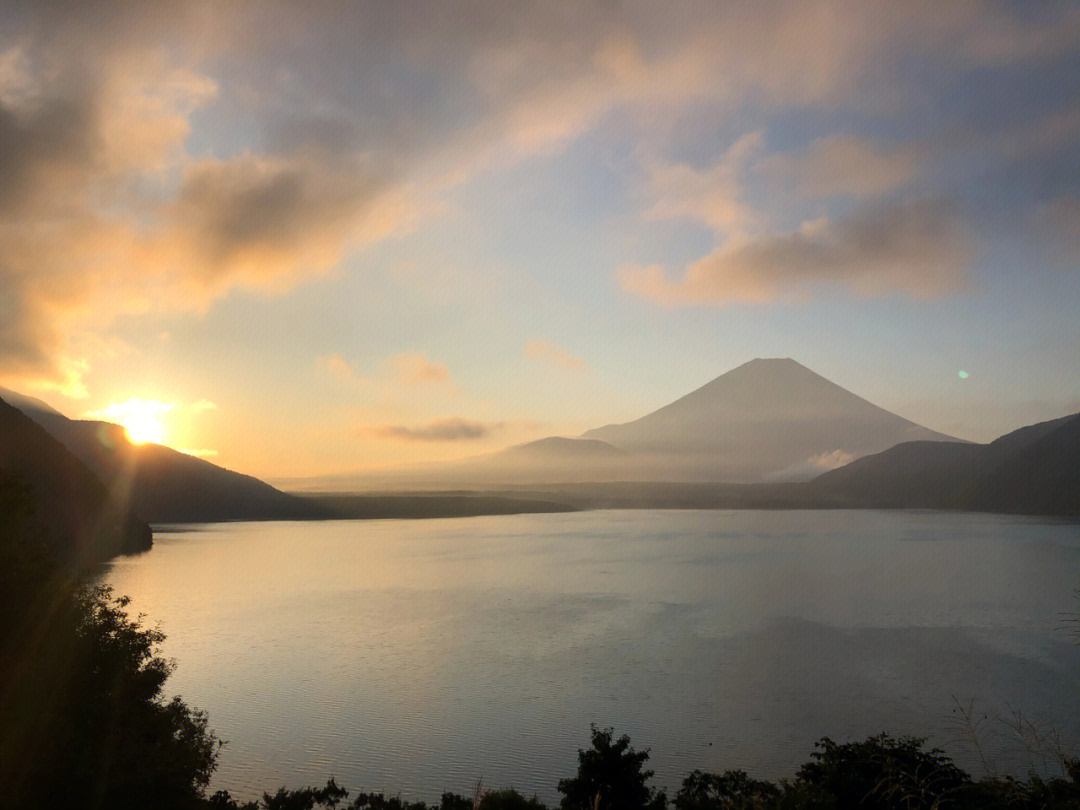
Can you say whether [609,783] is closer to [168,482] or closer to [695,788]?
[695,788]

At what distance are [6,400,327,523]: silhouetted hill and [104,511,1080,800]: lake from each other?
114754 millimetres

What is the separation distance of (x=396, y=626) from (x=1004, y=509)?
213136 millimetres

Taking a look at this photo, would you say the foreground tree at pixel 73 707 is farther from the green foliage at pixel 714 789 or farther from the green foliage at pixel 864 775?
the green foliage at pixel 864 775

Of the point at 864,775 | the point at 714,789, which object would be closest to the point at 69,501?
the point at 714,789

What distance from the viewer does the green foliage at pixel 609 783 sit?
16344 millimetres

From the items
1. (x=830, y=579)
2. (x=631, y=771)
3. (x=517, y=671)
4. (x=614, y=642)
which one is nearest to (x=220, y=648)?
(x=517, y=671)

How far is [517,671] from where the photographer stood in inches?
1249

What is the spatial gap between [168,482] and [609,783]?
188602 millimetres

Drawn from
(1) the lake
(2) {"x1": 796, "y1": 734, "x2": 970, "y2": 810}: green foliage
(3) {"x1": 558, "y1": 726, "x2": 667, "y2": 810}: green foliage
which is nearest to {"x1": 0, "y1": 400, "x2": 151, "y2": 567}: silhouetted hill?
(1) the lake

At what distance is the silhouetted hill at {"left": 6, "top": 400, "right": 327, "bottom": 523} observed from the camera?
171 metres

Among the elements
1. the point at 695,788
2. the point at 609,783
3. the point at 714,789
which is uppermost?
the point at 609,783

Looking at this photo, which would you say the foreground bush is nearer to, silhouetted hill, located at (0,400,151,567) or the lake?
the lake

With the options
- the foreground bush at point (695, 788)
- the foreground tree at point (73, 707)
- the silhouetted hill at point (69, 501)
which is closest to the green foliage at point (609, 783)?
the foreground bush at point (695, 788)

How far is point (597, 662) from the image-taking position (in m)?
33.1
